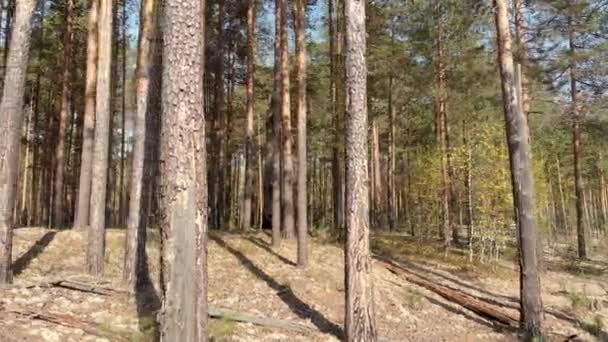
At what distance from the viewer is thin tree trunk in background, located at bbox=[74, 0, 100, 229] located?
43.7 feet

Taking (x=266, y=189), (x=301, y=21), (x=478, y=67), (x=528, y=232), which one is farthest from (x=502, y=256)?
(x=301, y=21)

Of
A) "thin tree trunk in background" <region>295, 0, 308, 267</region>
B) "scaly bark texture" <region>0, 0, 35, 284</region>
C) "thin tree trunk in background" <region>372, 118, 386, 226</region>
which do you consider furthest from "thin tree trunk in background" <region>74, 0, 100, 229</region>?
Result: "thin tree trunk in background" <region>372, 118, 386, 226</region>

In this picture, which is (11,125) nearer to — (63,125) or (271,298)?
(271,298)

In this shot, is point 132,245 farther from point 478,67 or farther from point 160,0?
point 478,67

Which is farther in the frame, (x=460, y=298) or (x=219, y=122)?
(x=219, y=122)

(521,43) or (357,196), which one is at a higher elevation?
(521,43)

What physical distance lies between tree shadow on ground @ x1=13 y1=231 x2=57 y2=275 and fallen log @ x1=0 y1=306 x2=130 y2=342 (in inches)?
99.2

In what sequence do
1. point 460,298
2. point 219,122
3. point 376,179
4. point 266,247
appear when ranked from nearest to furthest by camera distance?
point 460,298, point 266,247, point 219,122, point 376,179

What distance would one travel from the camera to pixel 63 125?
54.9ft

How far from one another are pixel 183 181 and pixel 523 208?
6695 millimetres

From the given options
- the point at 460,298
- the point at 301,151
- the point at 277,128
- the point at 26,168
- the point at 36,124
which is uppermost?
the point at 36,124

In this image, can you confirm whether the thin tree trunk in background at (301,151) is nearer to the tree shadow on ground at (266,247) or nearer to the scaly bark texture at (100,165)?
the tree shadow on ground at (266,247)

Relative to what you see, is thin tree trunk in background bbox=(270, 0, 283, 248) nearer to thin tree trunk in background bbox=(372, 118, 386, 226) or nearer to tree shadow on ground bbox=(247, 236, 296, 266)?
tree shadow on ground bbox=(247, 236, 296, 266)

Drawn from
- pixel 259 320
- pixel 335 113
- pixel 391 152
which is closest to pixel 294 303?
pixel 259 320
